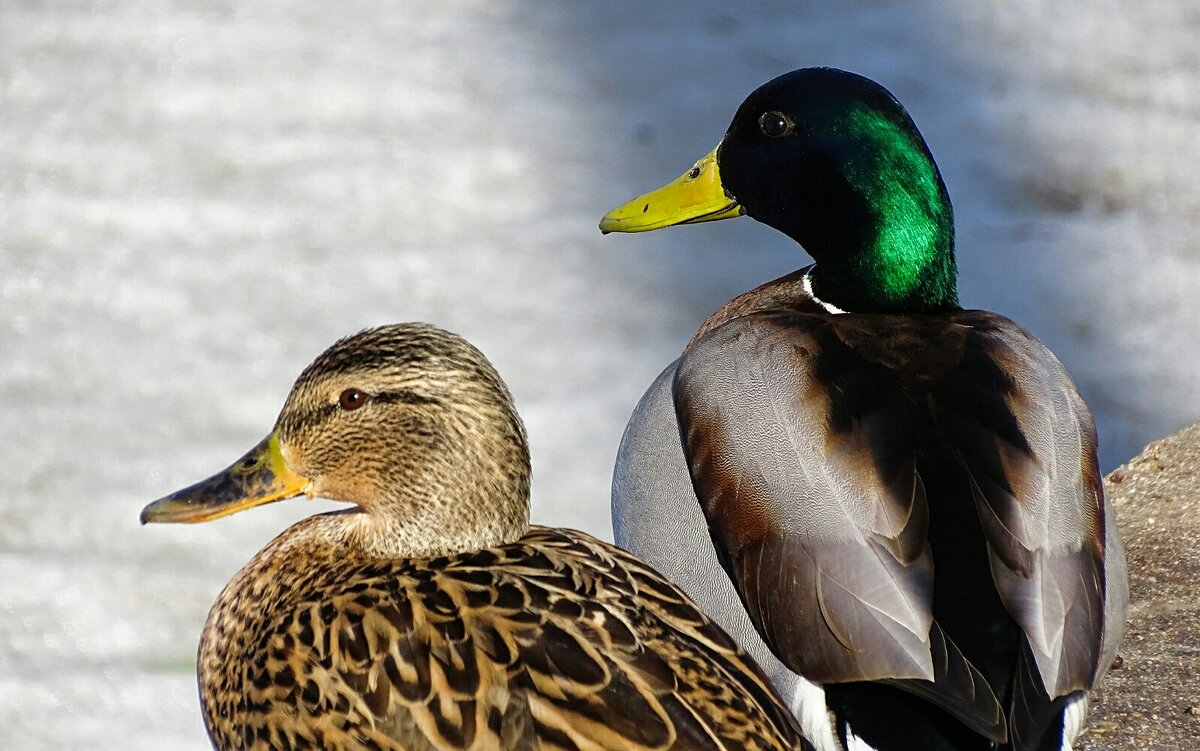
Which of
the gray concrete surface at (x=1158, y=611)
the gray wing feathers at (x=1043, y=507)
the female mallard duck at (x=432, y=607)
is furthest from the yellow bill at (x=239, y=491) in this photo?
the gray concrete surface at (x=1158, y=611)

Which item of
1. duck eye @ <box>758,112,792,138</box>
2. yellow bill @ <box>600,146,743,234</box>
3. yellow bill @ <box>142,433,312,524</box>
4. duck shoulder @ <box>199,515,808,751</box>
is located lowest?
duck shoulder @ <box>199,515,808,751</box>

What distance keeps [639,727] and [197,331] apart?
361 cm

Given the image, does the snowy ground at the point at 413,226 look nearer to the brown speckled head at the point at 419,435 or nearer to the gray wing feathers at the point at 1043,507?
the brown speckled head at the point at 419,435

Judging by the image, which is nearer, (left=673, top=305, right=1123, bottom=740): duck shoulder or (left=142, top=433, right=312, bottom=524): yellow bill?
(left=673, top=305, right=1123, bottom=740): duck shoulder

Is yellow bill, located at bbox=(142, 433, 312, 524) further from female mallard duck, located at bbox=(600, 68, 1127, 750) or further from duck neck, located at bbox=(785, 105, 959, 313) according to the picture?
duck neck, located at bbox=(785, 105, 959, 313)

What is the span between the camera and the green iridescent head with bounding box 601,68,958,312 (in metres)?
3.87

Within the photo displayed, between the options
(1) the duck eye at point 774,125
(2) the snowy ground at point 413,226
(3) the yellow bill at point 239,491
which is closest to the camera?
(3) the yellow bill at point 239,491

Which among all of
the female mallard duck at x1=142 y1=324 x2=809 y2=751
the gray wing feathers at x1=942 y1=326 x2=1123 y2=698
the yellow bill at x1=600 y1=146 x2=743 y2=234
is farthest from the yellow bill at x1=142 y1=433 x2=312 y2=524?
the yellow bill at x1=600 y1=146 x2=743 y2=234

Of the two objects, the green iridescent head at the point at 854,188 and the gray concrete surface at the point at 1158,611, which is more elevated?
the green iridescent head at the point at 854,188

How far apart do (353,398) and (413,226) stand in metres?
3.34

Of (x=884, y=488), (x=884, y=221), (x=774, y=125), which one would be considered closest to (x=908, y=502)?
Result: (x=884, y=488)

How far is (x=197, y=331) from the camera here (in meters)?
5.75

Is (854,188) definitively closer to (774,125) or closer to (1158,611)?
(774,125)

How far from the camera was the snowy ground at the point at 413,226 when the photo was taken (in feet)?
16.0
